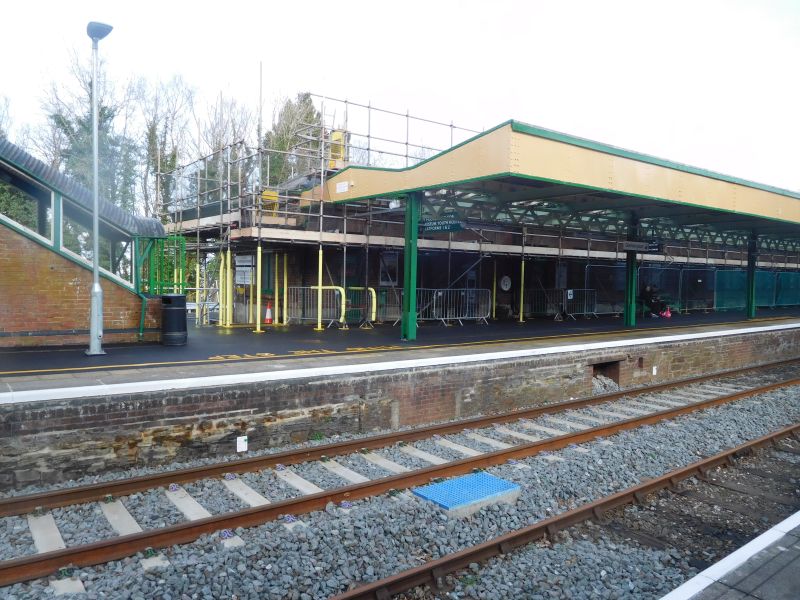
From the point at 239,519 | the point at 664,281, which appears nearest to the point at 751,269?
the point at 664,281

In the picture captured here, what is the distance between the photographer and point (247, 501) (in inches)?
246

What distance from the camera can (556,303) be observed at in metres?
24.2

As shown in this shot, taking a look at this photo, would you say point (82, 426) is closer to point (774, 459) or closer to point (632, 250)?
point (774, 459)

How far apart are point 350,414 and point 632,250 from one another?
12584mm

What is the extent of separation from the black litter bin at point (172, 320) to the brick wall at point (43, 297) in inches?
33.3

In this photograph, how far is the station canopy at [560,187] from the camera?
10906mm

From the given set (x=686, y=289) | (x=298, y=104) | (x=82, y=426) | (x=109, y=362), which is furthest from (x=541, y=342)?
(x=298, y=104)

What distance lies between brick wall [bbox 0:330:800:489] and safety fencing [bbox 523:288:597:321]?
426 inches

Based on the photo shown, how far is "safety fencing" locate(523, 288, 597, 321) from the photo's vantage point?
78.7ft

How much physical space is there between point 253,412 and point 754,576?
6.03 meters

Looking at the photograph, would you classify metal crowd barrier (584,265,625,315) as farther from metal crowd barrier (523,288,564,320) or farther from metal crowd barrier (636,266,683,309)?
metal crowd barrier (523,288,564,320)

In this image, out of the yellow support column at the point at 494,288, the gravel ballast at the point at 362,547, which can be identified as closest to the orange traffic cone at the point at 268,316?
the yellow support column at the point at 494,288

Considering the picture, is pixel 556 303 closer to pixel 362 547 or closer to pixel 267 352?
pixel 267 352

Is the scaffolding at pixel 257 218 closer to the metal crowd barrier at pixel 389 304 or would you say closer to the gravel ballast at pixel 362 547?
the metal crowd barrier at pixel 389 304
